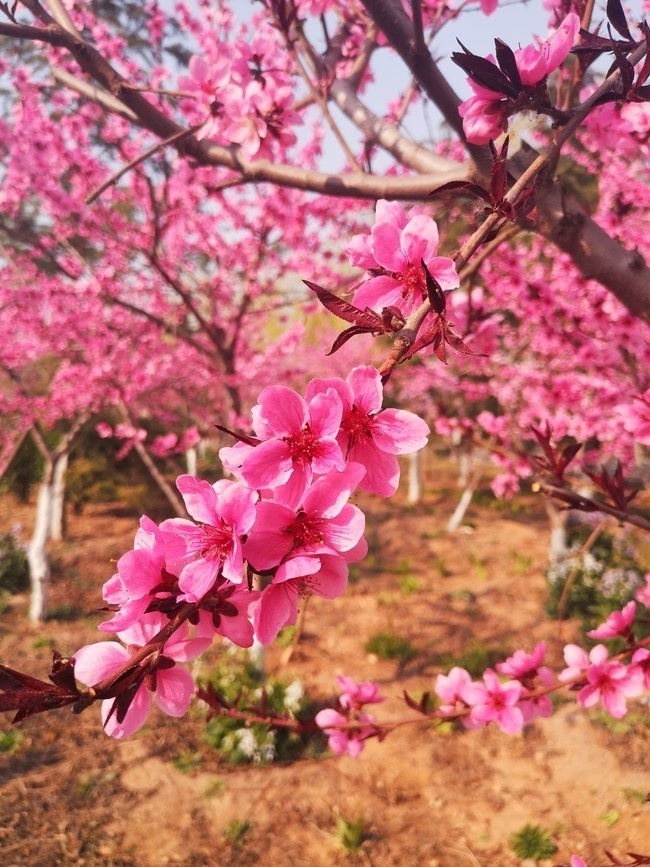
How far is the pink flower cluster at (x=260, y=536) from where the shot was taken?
700 millimetres

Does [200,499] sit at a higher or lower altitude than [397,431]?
lower

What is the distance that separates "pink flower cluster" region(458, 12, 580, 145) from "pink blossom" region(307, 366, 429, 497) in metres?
0.58

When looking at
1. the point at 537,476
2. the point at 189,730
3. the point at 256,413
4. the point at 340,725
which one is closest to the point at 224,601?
the point at 256,413

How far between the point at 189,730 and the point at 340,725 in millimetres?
3230

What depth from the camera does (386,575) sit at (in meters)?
8.36

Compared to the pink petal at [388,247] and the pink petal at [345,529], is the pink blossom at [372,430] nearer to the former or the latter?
the pink petal at [345,529]

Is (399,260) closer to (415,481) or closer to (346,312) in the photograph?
(346,312)

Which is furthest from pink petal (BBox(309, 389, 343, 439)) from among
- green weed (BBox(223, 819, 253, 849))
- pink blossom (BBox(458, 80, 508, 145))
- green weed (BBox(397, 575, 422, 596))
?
green weed (BBox(397, 575, 422, 596))

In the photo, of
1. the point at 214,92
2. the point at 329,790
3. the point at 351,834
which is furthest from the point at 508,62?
the point at 329,790

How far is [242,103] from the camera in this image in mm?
1809

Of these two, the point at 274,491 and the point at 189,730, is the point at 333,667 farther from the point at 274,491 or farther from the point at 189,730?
the point at 274,491

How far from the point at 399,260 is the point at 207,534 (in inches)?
21.5

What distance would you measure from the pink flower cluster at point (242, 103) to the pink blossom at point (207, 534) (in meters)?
1.52

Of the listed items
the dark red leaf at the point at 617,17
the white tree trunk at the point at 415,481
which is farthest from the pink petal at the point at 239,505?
the white tree trunk at the point at 415,481
